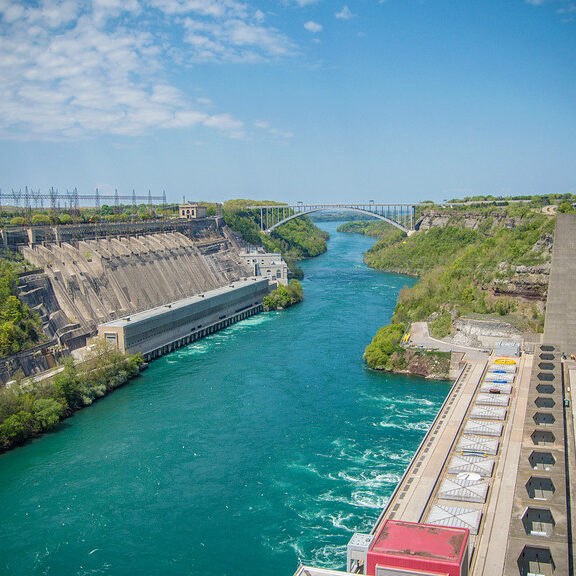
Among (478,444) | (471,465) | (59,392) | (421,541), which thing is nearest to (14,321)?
(59,392)

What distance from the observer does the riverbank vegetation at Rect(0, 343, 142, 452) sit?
24141mm

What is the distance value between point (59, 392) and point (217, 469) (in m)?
8.77

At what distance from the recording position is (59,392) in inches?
1061

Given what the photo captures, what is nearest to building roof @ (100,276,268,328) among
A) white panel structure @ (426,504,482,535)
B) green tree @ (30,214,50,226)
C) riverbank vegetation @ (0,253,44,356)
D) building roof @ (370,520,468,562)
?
riverbank vegetation @ (0,253,44,356)

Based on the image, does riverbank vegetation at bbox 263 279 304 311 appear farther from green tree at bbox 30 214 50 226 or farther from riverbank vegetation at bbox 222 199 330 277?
riverbank vegetation at bbox 222 199 330 277

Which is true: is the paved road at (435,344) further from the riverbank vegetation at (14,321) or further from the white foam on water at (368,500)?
the riverbank vegetation at (14,321)

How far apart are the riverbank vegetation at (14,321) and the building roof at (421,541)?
20327 millimetres

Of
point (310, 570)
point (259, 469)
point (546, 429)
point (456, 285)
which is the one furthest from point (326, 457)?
point (456, 285)

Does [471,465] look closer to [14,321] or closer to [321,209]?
[14,321]

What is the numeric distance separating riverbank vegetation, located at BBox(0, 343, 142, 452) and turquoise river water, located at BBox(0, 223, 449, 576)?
63 cm

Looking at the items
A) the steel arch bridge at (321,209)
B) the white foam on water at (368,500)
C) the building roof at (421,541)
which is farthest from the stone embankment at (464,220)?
the building roof at (421,541)

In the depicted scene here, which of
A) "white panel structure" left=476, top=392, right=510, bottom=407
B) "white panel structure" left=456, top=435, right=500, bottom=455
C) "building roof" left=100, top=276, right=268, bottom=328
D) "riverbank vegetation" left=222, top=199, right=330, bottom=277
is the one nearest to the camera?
"white panel structure" left=456, top=435, right=500, bottom=455

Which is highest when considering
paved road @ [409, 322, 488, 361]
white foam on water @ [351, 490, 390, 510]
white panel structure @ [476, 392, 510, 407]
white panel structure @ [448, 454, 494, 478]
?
paved road @ [409, 322, 488, 361]

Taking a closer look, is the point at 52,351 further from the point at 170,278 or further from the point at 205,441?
the point at 170,278
